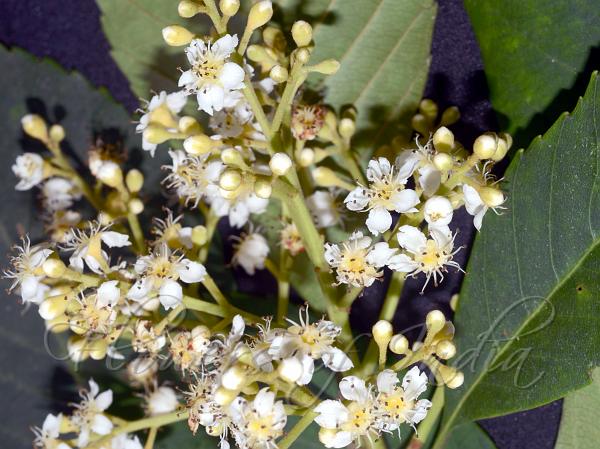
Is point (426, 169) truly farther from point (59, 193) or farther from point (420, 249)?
point (59, 193)

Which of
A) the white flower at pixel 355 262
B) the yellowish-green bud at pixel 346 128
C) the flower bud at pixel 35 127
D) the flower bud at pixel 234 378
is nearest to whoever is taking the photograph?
the flower bud at pixel 234 378

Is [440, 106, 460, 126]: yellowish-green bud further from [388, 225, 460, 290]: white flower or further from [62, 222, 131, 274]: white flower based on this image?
[62, 222, 131, 274]: white flower

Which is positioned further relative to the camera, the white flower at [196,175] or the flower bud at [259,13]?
the white flower at [196,175]

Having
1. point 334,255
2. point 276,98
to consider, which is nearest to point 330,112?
point 276,98

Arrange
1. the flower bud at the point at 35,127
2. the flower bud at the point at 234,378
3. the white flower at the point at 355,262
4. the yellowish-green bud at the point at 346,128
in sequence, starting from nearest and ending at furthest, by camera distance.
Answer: the flower bud at the point at 234,378
the white flower at the point at 355,262
the yellowish-green bud at the point at 346,128
the flower bud at the point at 35,127

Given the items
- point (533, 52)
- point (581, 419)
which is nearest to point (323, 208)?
point (533, 52)

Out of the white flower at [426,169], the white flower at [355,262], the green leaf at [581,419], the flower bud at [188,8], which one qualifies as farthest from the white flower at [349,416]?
the flower bud at [188,8]

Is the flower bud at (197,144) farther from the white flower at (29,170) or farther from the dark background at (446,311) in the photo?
the dark background at (446,311)
